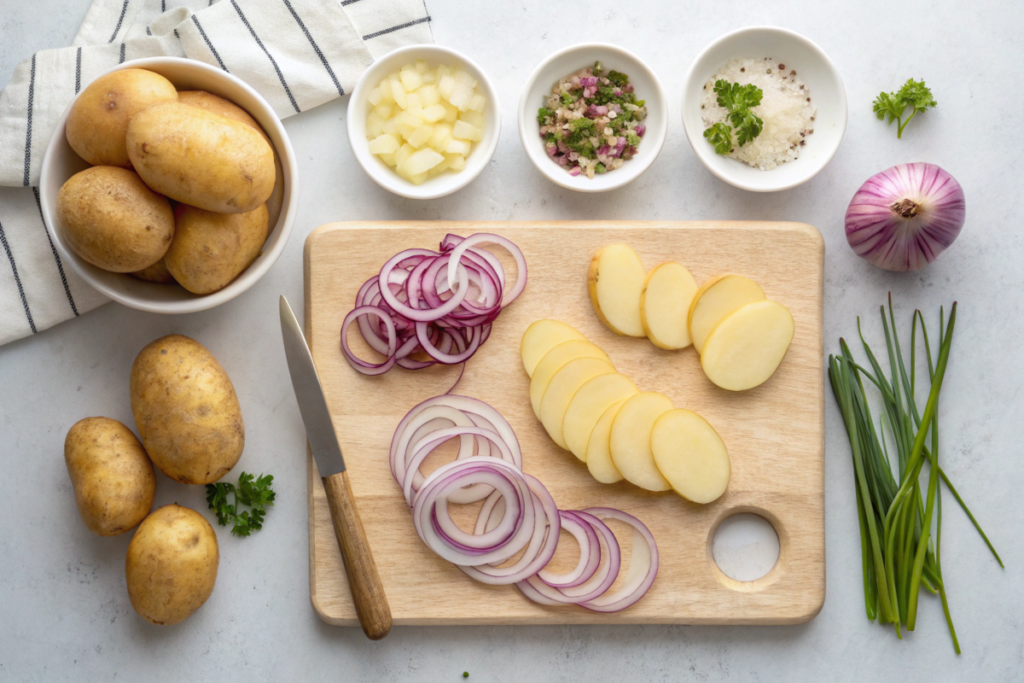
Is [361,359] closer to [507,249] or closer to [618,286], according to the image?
[507,249]

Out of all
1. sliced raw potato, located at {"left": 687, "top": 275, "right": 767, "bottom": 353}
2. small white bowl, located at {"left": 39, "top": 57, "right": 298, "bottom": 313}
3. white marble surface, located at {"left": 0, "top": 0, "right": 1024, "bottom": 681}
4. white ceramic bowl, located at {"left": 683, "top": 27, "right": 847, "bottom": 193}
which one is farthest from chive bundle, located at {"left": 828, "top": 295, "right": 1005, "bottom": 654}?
small white bowl, located at {"left": 39, "top": 57, "right": 298, "bottom": 313}

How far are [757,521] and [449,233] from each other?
132 centimetres

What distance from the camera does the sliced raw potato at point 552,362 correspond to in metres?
2.03

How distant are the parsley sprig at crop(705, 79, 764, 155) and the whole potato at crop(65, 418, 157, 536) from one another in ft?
6.37

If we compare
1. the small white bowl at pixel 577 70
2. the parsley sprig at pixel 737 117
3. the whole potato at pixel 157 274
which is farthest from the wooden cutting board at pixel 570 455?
the whole potato at pixel 157 274

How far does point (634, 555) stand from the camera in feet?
6.80

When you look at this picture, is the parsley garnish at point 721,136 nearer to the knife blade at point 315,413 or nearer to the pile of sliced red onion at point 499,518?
the pile of sliced red onion at point 499,518

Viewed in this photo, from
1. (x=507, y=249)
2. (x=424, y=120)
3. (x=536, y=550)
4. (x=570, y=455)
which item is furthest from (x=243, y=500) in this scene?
(x=424, y=120)

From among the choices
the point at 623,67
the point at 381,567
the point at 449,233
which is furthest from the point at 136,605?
the point at 623,67

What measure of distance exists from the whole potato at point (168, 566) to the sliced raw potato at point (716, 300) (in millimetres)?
1563

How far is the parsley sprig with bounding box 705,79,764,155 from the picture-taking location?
2000mm

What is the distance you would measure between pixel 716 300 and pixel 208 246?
1.41 meters

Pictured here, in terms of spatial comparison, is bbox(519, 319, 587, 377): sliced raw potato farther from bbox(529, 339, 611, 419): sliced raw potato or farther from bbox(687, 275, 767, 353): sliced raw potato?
bbox(687, 275, 767, 353): sliced raw potato

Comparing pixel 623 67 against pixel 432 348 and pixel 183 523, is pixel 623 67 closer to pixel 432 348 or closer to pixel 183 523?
pixel 432 348
